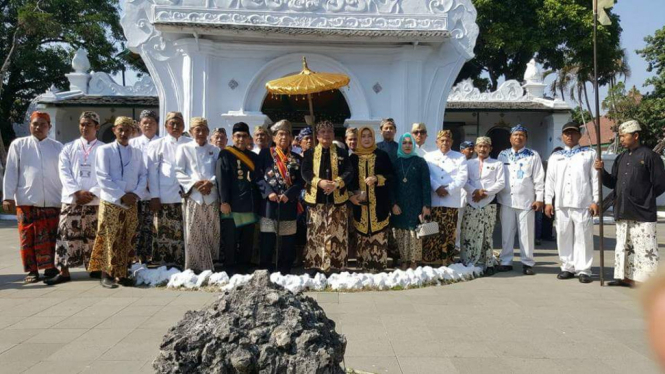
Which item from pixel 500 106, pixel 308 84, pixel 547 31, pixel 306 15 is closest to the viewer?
pixel 308 84

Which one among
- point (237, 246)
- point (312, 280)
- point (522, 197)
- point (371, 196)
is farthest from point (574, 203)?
point (237, 246)

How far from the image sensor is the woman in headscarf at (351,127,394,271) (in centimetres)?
604

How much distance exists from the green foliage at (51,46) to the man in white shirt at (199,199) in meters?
17.8

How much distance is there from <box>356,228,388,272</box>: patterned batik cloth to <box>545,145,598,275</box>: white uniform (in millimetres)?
2259

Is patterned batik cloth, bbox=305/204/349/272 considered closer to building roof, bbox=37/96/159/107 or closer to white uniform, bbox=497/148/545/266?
white uniform, bbox=497/148/545/266

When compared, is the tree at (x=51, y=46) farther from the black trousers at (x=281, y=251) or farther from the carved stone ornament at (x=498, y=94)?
the black trousers at (x=281, y=251)

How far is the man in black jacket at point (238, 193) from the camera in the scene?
5.95 meters

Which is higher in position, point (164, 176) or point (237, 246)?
point (164, 176)

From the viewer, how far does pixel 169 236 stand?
6301 mm

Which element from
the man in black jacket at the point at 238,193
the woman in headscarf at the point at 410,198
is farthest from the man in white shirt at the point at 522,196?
the man in black jacket at the point at 238,193

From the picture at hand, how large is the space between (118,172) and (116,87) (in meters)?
9.43

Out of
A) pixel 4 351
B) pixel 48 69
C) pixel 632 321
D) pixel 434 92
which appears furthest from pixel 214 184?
pixel 48 69

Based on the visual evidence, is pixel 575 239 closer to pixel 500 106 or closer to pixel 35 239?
pixel 35 239

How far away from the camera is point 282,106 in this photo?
1455cm
